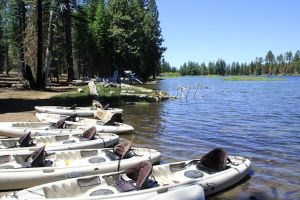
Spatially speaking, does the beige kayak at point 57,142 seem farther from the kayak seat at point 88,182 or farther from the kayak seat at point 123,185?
the kayak seat at point 123,185

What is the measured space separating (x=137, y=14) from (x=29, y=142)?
56502 mm

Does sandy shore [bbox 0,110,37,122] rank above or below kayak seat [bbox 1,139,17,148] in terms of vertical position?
below

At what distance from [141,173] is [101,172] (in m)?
2.13

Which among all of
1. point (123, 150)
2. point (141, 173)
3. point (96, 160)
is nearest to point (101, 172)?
point (96, 160)

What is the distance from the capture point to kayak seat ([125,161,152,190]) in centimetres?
996

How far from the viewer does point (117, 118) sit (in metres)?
21.0

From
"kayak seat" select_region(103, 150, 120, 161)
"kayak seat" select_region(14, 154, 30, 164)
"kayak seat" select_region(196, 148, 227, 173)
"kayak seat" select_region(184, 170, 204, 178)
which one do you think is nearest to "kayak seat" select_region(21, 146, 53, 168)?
"kayak seat" select_region(14, 154, 30, 164)

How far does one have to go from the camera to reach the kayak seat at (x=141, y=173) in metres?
9.96

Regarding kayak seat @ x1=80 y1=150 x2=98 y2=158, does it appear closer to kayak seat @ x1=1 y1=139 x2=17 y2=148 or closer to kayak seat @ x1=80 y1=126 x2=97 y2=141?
kayak seat @ x1=80 y1=126 x2=97 y2=141

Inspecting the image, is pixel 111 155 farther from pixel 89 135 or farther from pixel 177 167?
pixel 89 135

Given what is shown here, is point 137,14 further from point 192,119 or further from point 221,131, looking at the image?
point 221,131

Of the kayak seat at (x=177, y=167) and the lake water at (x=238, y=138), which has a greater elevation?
the kayak seat at (x=177, y=167)

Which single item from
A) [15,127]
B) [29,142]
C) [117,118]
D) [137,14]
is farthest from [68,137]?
[137,14]

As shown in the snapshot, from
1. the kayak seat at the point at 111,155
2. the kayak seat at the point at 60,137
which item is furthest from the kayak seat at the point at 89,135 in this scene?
the kayak seat at the point at 111,155
